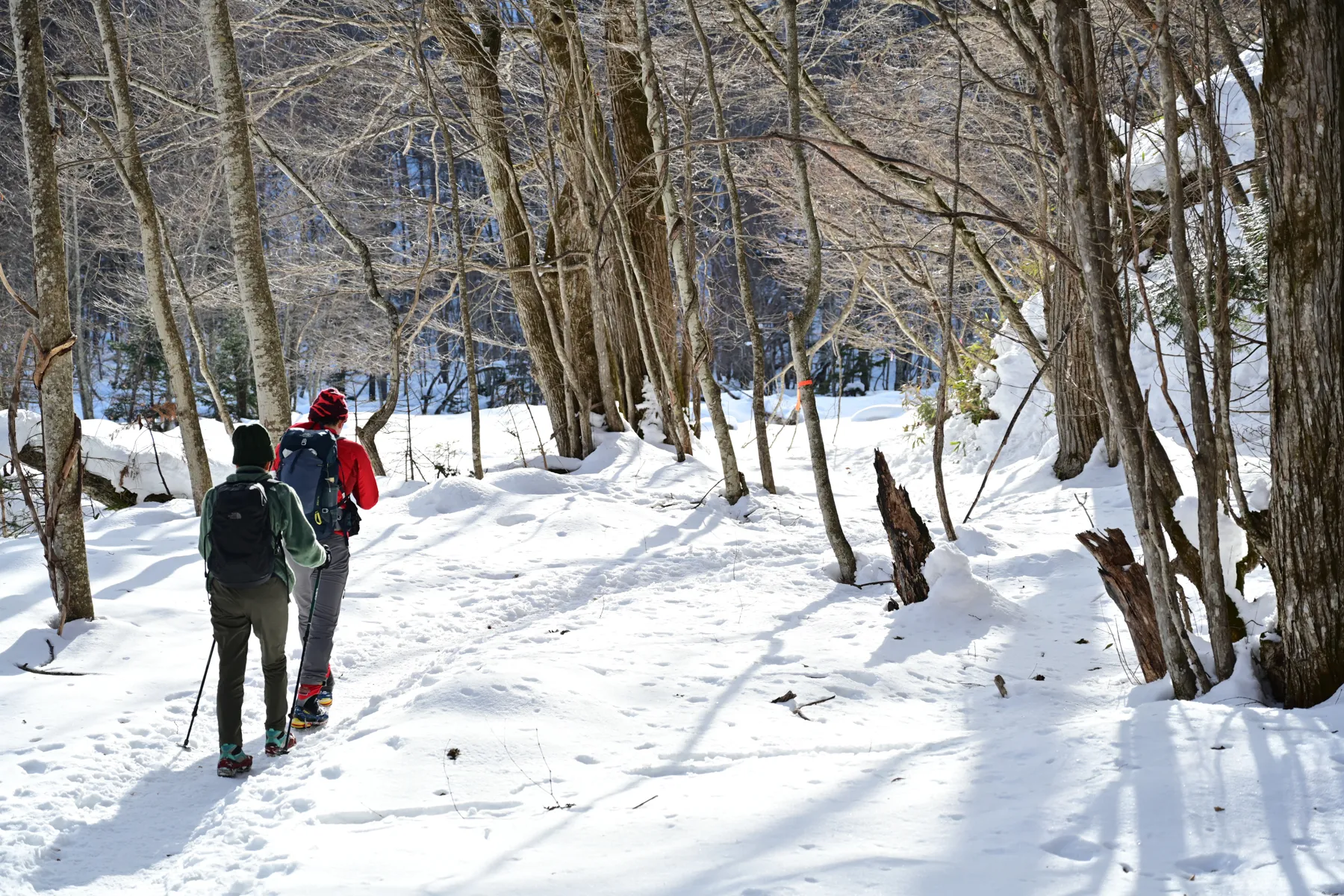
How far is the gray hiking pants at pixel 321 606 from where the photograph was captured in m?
4.54

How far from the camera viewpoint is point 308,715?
4398 mm

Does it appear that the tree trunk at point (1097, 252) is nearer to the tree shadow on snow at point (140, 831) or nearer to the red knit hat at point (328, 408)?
the red knit hat at point (328, 408)

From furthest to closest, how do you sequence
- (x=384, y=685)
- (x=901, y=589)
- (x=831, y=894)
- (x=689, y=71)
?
(x=689, y=71)
(x=901, y=589)
(x=384, y=685)
(x=831, y=894)

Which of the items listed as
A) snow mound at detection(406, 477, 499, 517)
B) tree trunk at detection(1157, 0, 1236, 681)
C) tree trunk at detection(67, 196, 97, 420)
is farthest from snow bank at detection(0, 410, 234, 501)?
tree trunk at detection(67, 196, 97, 420)

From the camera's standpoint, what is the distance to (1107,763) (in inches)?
116

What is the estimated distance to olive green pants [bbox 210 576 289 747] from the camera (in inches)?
156

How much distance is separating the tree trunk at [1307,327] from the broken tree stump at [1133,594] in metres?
0.82

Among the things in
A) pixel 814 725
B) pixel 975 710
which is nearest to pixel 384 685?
pixel 814 725

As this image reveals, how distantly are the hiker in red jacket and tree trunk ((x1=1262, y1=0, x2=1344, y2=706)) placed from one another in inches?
155

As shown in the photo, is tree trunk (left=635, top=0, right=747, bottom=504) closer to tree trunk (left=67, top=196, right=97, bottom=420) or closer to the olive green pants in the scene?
Result: the olive green pants

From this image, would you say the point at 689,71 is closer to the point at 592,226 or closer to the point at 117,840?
the point at 592,226

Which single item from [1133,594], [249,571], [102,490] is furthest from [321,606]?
[102,490]

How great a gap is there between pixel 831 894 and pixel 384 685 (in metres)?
3.23

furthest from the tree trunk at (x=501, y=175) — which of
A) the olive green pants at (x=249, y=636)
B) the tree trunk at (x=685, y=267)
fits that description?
the olive green pants at (x=249, y=636)
